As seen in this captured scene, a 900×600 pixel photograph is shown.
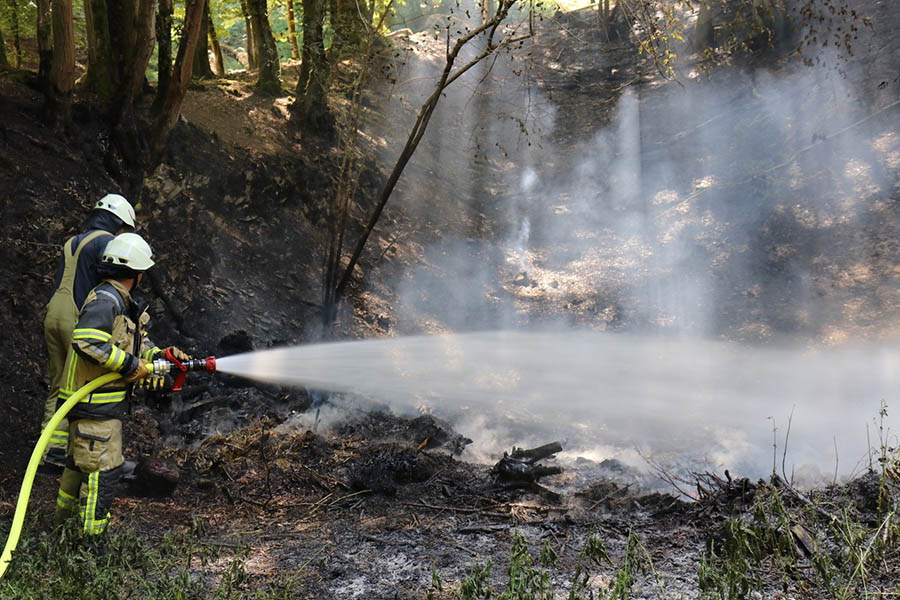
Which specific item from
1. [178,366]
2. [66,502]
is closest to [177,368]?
[178,366]

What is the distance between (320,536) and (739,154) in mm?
12816

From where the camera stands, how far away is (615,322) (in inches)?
446

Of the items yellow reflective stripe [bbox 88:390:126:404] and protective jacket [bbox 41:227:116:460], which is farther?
protective jacket [bbox 41:227:116:460]

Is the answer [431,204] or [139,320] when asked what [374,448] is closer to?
[139,320]

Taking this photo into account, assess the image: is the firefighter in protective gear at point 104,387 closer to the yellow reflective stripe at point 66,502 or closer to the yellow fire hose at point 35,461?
the yellow reflective stripe at point 66,502

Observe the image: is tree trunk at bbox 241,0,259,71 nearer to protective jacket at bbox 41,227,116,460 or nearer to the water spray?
protective jacket at bbox 41,227,116,460

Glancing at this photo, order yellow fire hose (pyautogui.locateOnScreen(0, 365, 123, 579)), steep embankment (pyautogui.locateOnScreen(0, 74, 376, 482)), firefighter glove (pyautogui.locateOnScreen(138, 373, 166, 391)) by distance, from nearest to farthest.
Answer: yellow fire hose (pyautogui.locateOnScreen(0, 365, 123, 579)), firefighter glove (pyautogui.locateOnScreen(138, 373, 166, 391)), steep embankment (pyautogui.locateOnScreen(0, 74, 376, 482))

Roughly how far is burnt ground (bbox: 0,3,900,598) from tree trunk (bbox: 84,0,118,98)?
27.7 inches

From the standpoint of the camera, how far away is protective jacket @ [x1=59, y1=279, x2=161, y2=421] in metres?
4.12

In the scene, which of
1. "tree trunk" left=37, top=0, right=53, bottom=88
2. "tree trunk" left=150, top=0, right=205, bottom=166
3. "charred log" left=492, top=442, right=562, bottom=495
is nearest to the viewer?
"charred log" left=492, top=442, right=562, bottom=495

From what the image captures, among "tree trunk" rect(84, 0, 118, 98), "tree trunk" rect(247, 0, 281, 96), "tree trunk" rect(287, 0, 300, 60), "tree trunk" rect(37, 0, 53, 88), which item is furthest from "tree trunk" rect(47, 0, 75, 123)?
"tree trunk" rect(287, 0, 300, 60)

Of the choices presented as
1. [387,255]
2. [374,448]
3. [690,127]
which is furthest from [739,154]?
[374,448]

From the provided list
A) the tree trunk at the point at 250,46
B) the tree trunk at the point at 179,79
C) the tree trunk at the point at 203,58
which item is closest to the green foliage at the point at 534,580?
the tree trunk at the point at 179,79

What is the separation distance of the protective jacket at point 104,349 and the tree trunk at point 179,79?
461cm
